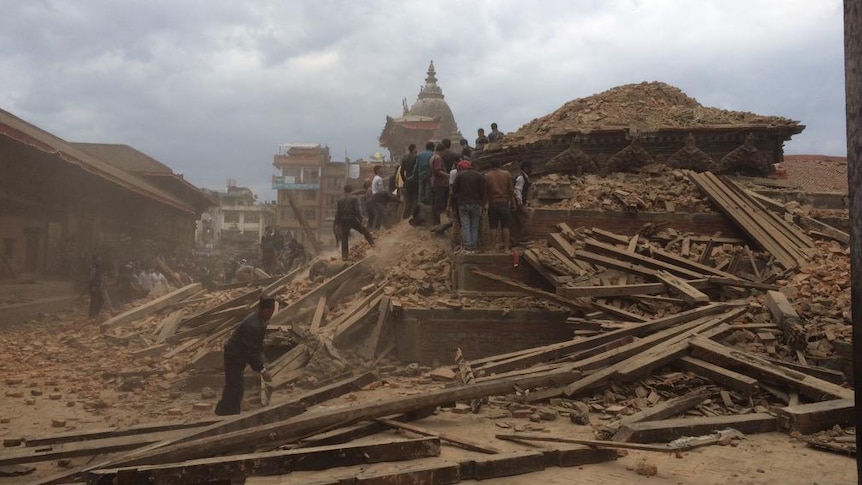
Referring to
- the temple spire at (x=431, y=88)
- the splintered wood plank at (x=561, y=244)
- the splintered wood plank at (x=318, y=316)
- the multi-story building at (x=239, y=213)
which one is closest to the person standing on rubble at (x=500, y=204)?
the splintered wood plank at (x=561, y=244)

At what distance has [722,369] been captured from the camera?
23.5ft

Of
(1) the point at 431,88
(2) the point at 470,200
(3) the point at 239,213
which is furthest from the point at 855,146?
(3) the point at 239,213

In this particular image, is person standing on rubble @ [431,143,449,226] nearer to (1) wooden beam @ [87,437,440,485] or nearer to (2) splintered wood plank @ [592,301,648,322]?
(2) splintered wood plank @ [592,301,648,322]

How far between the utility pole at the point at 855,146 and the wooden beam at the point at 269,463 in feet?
10.6

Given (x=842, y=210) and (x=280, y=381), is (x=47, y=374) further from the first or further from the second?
(x=842, y=210)

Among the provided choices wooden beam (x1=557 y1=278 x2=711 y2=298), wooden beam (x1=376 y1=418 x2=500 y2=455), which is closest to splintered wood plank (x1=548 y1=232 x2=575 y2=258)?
wooden beam (x1=557 y1=278 x2=711 y2=298)

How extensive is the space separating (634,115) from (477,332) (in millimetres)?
9070

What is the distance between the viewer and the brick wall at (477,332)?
10.0 m

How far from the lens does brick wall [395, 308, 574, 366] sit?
10.0m

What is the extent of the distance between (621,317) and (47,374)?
29.2ft

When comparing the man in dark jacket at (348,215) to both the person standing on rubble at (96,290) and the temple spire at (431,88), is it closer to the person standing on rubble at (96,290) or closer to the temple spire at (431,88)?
the person standing on rubble at (96,290)

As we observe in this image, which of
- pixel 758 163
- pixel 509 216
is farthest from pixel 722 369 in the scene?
pixel 758 163

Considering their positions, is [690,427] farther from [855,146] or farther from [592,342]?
[855,146]

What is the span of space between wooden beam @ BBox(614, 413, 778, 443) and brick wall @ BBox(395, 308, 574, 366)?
386cm
